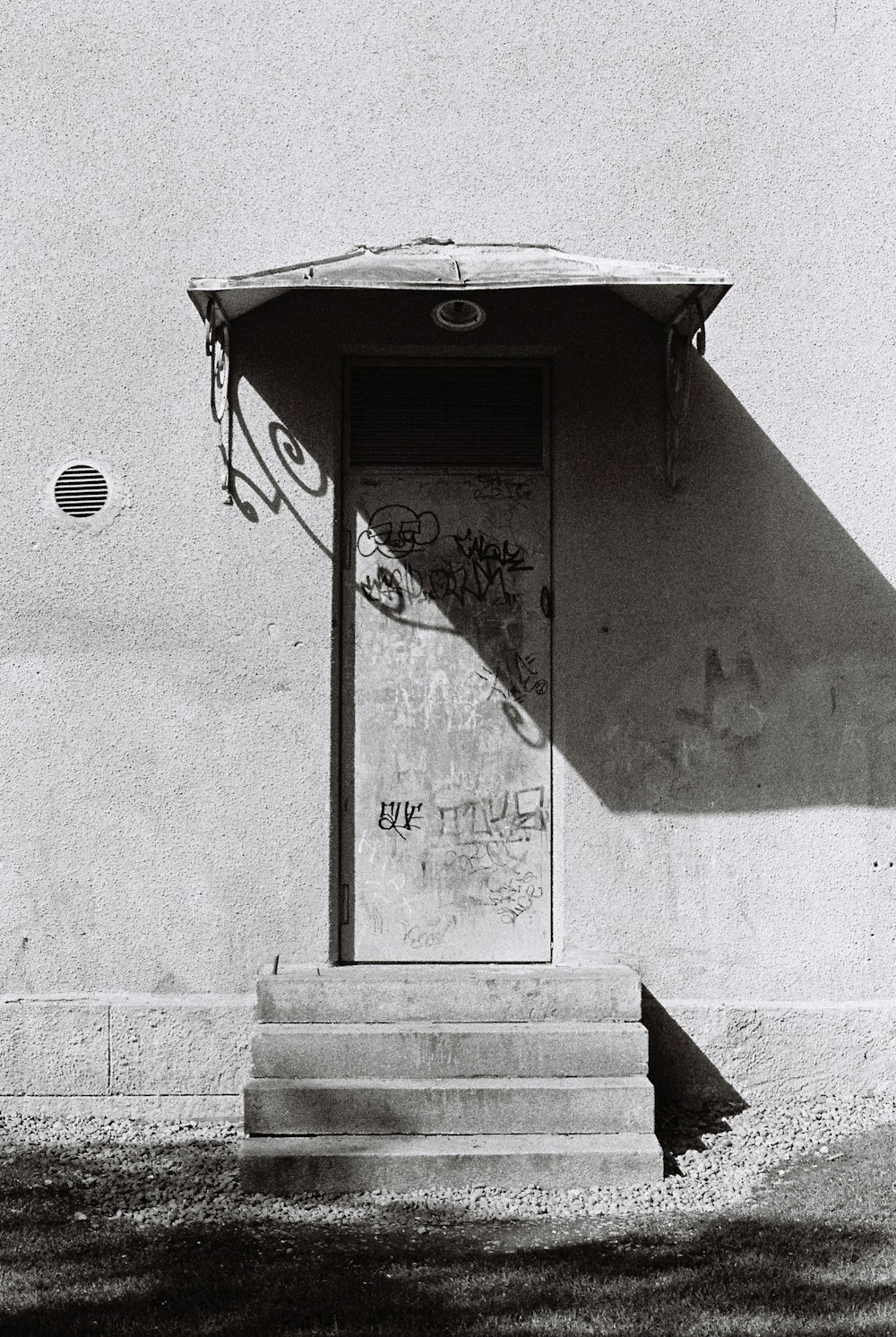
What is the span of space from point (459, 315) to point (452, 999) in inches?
123

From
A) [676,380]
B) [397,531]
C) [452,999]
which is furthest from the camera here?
[397,531]

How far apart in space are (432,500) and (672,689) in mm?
1475

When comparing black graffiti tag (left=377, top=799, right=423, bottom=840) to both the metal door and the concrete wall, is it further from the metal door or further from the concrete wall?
the concrete wall

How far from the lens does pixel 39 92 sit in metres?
6.02

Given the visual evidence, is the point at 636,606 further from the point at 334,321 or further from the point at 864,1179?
the point at 864,1179

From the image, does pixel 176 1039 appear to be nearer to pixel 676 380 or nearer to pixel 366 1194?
pixel 366 1194

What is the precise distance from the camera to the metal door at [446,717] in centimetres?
600

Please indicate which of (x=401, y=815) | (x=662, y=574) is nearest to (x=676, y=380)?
(x=662, y=574)

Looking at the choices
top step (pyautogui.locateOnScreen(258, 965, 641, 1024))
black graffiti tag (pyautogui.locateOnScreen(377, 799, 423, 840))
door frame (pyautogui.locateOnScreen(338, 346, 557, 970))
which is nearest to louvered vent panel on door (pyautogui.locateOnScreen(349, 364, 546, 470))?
door frame (pyautogui.locateOnScreen(338, 346, 557, 970))

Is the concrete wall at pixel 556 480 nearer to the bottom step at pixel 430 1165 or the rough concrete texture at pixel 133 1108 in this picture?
the rough concrete texture at pixel 133 1108

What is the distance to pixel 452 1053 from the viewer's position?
17.3 feet

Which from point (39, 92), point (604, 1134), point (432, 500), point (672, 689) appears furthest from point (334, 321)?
point (604, 1134)

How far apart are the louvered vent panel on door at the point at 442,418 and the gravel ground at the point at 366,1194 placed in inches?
127

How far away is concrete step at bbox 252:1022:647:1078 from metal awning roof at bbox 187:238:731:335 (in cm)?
310
